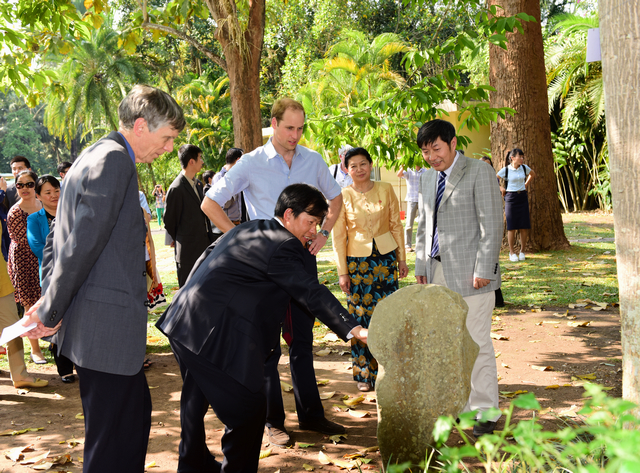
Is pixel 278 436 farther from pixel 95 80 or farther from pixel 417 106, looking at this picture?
pixel 95 80

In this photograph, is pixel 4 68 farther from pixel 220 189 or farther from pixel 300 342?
pixel 300 342

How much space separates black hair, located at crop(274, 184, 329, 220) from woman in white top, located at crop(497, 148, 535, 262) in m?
8.04

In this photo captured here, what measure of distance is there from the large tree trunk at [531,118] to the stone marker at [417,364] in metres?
9.00

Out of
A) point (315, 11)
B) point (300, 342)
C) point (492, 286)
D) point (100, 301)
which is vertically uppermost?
point (315, 11)

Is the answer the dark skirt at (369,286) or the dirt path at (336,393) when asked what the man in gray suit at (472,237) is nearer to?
the dirt path at (336,393)

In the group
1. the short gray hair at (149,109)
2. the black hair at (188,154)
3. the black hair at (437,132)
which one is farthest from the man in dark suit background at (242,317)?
the black hair at (188,154)

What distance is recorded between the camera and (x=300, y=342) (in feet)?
14.2

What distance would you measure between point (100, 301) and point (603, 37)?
2.98m

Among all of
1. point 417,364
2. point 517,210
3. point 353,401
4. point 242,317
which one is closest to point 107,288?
point 242,317

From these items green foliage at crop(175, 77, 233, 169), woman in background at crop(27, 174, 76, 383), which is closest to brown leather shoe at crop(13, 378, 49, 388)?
woman in background at crop(27, 174, 76, 383)

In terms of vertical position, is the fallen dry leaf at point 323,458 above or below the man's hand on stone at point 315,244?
below

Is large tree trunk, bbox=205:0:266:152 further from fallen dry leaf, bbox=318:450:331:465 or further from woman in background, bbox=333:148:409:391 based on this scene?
fallen dry leaf, bbox=318:450:331:465

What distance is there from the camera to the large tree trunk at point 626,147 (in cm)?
298

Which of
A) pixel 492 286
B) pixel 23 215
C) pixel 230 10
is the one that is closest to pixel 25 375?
pixel 23 215
